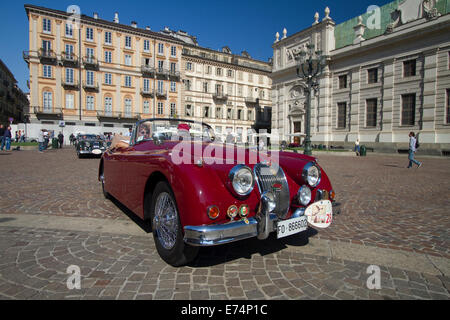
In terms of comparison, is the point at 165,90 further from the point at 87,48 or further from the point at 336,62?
the point at 336,62

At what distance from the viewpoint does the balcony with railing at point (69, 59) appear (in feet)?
120

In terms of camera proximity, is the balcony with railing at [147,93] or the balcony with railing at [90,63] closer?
the balcony with railing at [90,63]

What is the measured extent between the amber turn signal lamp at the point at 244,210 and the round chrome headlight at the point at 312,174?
969 mm

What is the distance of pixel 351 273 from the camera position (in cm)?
245

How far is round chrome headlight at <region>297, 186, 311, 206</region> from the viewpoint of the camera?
113 inches

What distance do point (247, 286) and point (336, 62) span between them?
36.4 meters

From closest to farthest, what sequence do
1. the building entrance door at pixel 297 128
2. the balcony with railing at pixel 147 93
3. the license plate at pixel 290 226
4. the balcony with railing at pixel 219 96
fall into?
the license plate at pixel 290 226 → the building entrance door at pixel 297 128 → the balcony with railing at pixel 147 93 → the balcony with railing at pixel 219 96

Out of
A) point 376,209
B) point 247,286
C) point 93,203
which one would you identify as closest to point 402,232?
point 376,209

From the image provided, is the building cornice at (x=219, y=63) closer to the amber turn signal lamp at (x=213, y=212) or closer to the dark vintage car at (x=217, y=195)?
the dark vintage car at (x=217, y=195)

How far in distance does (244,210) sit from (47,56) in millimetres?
44399

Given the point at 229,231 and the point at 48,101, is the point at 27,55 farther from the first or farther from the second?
the point at 229,231

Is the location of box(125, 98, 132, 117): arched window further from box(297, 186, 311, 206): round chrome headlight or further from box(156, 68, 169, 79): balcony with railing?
box(297, 186, 311, 206): round chrome headlight

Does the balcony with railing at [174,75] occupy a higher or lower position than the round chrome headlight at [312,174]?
higher

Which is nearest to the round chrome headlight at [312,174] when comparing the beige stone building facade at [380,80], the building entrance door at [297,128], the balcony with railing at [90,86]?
the beige stone building facade at [380,80]
